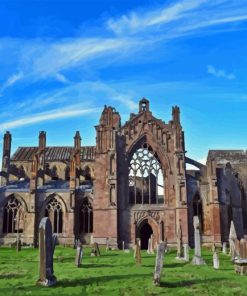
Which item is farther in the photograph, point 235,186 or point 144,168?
point 235,186

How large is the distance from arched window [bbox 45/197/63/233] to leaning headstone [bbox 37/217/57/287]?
102ft

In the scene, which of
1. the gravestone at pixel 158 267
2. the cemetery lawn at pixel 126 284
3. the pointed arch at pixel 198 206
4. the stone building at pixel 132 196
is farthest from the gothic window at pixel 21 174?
the gravestone at pixel 158 267

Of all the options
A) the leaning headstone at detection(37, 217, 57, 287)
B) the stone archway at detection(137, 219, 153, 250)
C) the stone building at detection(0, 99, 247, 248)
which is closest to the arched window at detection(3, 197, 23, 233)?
the stone building at detection(0, 99, 247, 248)

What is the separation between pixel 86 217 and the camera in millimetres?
44219

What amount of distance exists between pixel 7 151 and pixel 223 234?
3548cm

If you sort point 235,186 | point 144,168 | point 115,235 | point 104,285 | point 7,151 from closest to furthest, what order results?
point 104,285, point 115,235, point 144,168, point 235,186, point 7,151

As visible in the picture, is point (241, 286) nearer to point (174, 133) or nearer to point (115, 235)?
point (115, 235)

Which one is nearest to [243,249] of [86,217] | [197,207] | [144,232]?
[197,207]

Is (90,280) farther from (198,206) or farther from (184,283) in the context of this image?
(198,206)

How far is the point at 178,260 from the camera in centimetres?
2458

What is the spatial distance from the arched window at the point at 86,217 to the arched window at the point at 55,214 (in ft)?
8.38

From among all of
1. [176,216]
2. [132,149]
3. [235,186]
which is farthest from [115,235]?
[235,186]

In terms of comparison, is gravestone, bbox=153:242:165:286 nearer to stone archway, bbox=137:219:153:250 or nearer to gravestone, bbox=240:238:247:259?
gravestone, bbox=240:238:247:259

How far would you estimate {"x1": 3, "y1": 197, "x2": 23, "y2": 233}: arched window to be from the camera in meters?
44.7
